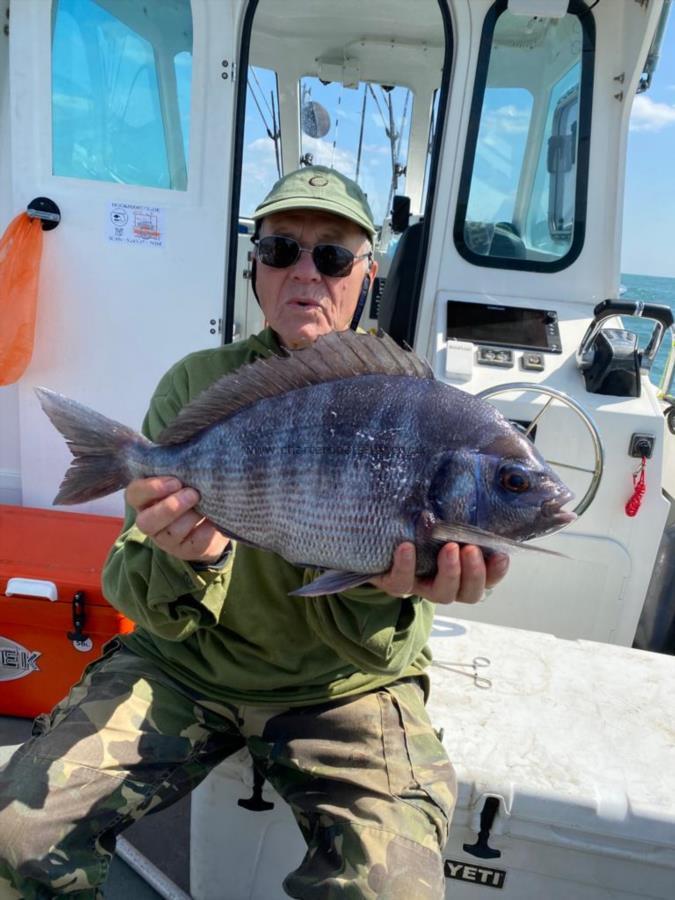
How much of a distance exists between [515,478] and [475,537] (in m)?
0.15

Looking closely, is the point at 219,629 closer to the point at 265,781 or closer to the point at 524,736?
the point at 265,781

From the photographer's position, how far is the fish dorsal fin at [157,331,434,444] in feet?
4.71

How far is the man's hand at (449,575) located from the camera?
1.33 metres

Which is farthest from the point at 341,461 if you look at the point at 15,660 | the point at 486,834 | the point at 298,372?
the point at 15,660

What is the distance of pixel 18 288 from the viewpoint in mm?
3199

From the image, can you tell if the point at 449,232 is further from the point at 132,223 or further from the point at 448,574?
the point at 448,574

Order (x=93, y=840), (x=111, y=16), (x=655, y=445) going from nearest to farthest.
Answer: (x=93, y=840)
(x=655, y=445)
(x=111, y=16)

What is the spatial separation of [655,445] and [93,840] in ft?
8.00

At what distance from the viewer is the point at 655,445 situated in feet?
8.90

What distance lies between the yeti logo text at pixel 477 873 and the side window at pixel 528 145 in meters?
2.65

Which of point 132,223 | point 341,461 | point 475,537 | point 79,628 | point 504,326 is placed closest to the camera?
point 475,537

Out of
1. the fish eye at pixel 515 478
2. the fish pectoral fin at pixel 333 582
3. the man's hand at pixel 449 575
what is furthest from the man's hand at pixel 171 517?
the fish eye at pixel 515 478

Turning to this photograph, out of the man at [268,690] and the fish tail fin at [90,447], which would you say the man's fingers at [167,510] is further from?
the fish tail fin at [90,447]

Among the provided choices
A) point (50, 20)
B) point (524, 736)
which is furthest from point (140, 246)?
point (524, 736)
